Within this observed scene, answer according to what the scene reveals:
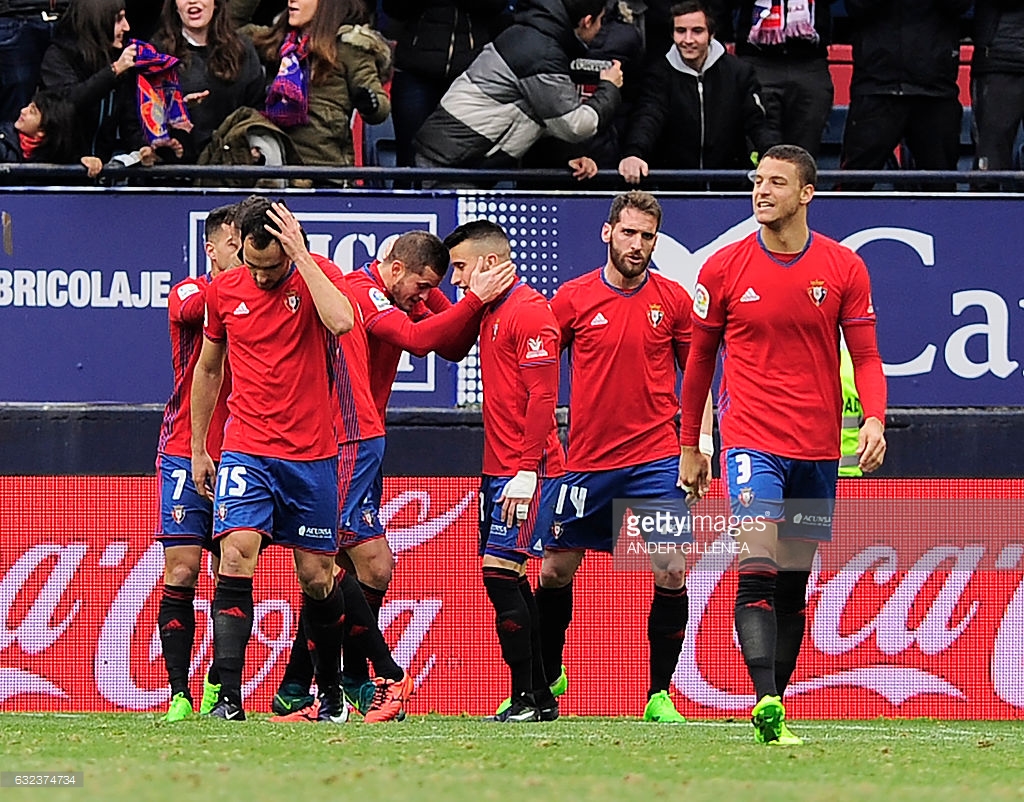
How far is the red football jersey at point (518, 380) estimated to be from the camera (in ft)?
28.1

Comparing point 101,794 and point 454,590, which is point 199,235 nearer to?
point 454,590

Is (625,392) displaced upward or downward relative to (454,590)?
upward

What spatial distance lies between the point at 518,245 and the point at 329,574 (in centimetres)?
353

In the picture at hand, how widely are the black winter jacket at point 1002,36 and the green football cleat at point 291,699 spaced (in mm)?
5734

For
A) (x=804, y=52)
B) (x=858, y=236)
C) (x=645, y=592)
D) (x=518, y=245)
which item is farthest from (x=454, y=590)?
(x=804, y=52)

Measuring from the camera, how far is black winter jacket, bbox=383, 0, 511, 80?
11.3 metres

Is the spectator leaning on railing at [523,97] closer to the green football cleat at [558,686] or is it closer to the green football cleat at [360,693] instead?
the green football cleat at [558,686]

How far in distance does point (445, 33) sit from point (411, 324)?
319 cm

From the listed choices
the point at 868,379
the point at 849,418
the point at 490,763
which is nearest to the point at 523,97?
the point at 849,418

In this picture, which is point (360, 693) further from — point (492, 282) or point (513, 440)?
point (492, 282)

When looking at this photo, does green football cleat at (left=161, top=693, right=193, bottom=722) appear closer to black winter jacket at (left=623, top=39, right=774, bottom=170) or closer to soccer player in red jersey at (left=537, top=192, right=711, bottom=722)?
soccer player in red jersey at (left=537, top=192, right=711, bottom=722)

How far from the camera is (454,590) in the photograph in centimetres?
1093

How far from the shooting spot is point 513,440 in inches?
342

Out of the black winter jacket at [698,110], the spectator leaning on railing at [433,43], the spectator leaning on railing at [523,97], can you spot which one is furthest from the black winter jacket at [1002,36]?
the spectator leaning on railing at [433,43]
